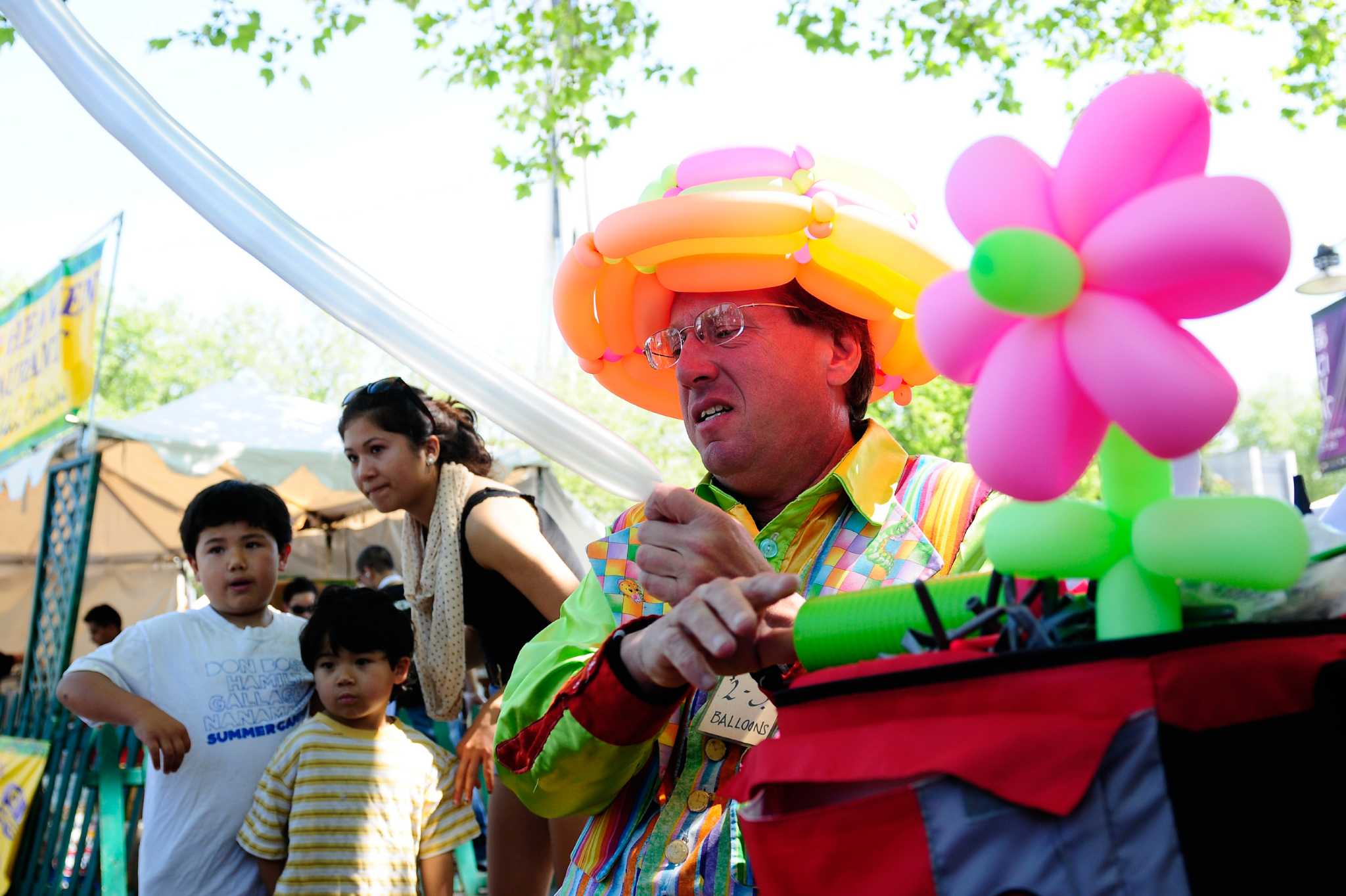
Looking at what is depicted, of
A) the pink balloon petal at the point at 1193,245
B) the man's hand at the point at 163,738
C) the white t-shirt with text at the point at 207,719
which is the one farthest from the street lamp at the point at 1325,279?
the pink balloon petal at the point at 1193,245

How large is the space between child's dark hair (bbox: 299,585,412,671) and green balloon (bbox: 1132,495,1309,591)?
10.6 feet

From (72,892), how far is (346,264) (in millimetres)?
3004

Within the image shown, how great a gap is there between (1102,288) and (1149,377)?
0.30 feet

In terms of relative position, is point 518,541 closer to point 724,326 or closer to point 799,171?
point 724,326

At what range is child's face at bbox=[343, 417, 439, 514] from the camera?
12.2ft

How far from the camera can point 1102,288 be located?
34.1 inches

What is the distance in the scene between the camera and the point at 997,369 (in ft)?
2.89

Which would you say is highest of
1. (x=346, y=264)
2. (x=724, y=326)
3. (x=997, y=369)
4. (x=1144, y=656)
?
(x=346, y=264)

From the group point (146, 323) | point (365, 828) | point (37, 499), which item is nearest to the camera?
point (365, 828)

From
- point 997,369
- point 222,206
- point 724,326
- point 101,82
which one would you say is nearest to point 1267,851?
point 997,369

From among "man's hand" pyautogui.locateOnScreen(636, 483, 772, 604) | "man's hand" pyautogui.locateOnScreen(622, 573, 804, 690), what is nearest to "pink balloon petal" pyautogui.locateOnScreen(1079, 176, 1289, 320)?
"man's hand" pyautogui.locateOnScreen(622, 573, 804, 690)

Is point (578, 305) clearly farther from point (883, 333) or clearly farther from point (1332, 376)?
point (1332, 376)

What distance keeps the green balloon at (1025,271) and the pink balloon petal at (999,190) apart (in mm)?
63

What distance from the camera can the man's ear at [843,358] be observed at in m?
2.20
